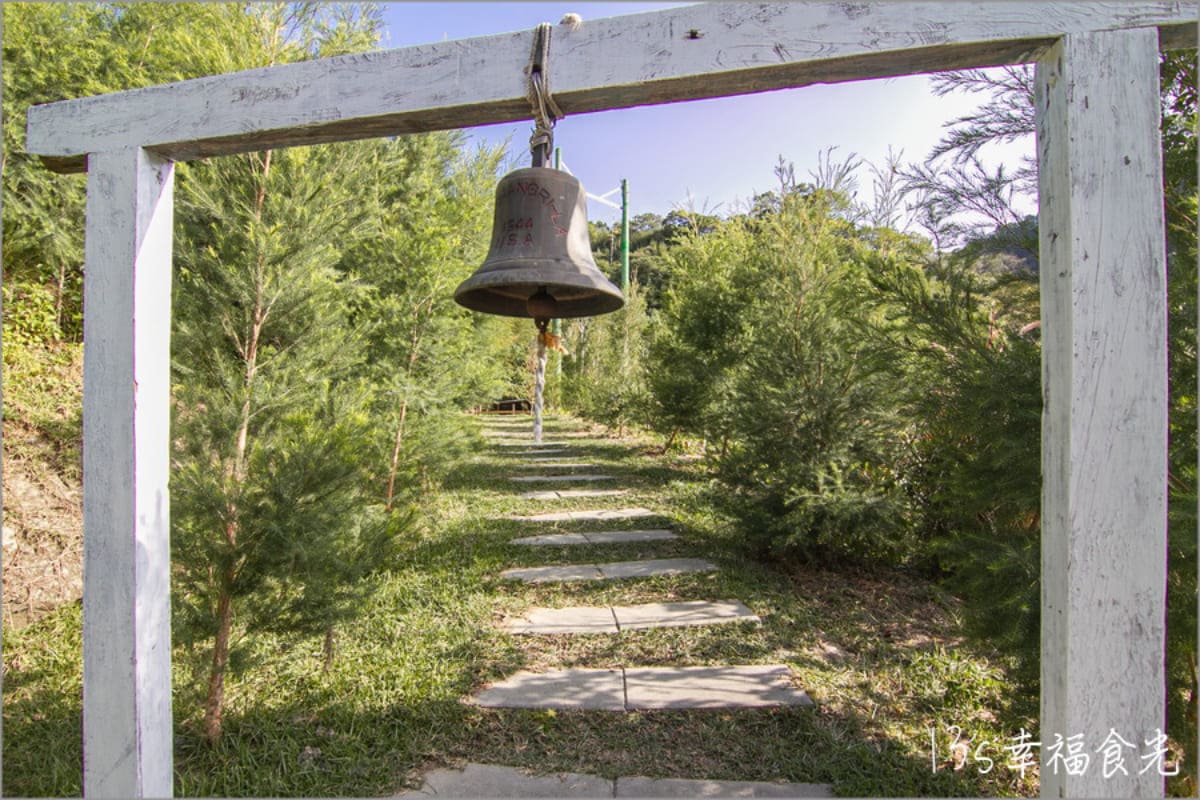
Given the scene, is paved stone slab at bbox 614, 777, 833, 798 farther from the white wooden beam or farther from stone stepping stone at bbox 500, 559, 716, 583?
the white wooden beam

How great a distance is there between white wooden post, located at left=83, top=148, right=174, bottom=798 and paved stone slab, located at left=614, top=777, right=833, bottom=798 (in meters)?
1.57

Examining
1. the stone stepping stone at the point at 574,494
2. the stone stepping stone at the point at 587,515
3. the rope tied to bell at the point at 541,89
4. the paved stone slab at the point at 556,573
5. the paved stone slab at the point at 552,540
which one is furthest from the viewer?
the stone stepping stone at the point at 574,494

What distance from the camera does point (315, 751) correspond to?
2.65 m

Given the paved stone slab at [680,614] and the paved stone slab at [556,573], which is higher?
the paved stone slab at [556,573]

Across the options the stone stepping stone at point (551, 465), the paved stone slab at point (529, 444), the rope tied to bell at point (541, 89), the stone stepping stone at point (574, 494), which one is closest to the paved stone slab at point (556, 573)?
the stone stepping stone at point (574, 494)

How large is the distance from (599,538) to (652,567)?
974 millimetres

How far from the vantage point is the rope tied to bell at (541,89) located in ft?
5.32

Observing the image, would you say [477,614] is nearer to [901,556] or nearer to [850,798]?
[850,798]

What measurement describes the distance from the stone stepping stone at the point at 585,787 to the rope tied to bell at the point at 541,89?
2321 millimetres

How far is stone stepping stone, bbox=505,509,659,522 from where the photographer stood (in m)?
6.52

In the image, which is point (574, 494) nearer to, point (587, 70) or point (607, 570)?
point (607, 570)

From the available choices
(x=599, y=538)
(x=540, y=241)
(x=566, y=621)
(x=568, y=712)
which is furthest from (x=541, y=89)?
(x=599, y=538)

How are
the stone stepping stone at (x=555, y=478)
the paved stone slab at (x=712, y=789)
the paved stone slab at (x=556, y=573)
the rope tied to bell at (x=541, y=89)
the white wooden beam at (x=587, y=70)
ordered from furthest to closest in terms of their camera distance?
the stone stepping stone at (x=555, y=478), the paved stone slab at (x=556, y=573), the paved stone slab at (x=712, y=789), the rope tied to bell at (x=541, y=89), the white wooden beam at (x=587, y=70)

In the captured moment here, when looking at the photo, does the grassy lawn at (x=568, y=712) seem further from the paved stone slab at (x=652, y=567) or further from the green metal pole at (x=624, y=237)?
the green metal pole at (x=624, y=237)
